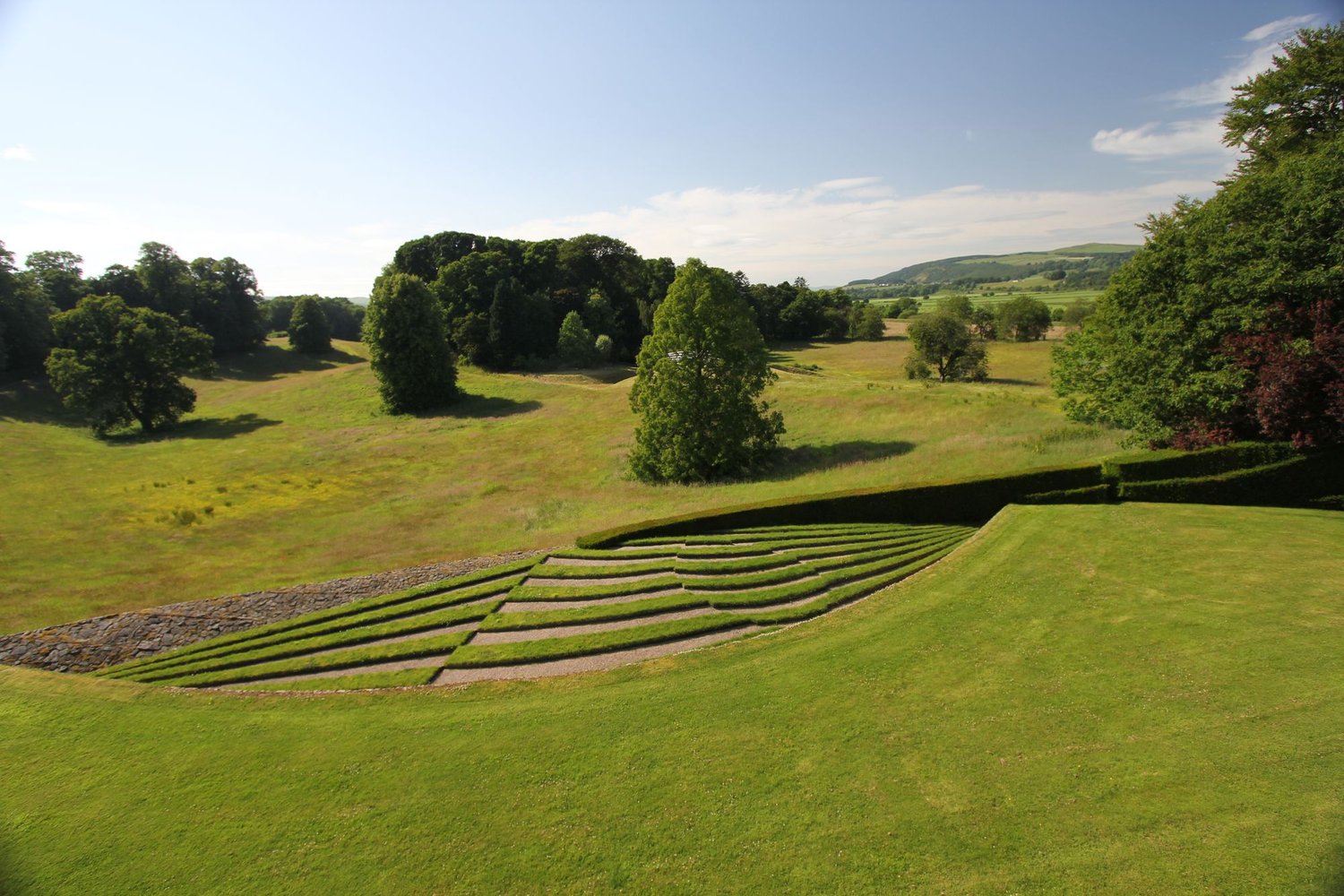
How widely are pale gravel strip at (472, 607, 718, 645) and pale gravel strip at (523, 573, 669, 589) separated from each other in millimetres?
2735

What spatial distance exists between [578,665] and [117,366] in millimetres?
64863

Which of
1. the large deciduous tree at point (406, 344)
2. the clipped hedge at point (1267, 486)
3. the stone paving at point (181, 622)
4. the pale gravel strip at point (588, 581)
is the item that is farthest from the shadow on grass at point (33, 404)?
the clipped hedge at point (1267, 486)

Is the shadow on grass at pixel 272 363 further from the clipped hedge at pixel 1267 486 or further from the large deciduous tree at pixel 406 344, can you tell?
the clipped hedge at pixel 1267 486

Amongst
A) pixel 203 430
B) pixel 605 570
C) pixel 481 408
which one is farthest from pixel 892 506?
pixel 203 430

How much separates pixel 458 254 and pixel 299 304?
25.5 metres

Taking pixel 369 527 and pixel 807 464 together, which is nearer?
pixel 369 527

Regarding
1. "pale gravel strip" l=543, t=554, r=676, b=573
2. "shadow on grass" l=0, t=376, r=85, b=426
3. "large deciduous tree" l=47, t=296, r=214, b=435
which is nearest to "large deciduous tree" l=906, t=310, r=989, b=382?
"pale gravel strip" l=543, t=554, r=676, b=573

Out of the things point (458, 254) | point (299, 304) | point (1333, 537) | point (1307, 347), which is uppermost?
point (458, 254)

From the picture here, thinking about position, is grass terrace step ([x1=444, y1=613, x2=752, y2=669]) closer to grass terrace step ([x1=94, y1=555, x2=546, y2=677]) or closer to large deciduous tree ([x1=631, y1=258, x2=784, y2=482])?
grass terrace step ([x1=94, y1=555, x2=546, y2=677])

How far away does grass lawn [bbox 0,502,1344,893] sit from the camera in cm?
885

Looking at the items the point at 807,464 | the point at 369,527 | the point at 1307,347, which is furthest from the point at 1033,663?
the point at 369,527

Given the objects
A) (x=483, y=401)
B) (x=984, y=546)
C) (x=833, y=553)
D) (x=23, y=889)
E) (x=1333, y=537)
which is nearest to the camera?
(x=23, y=889)

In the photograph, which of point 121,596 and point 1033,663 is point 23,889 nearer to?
point 121,596

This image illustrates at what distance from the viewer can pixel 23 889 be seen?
30.0ft
